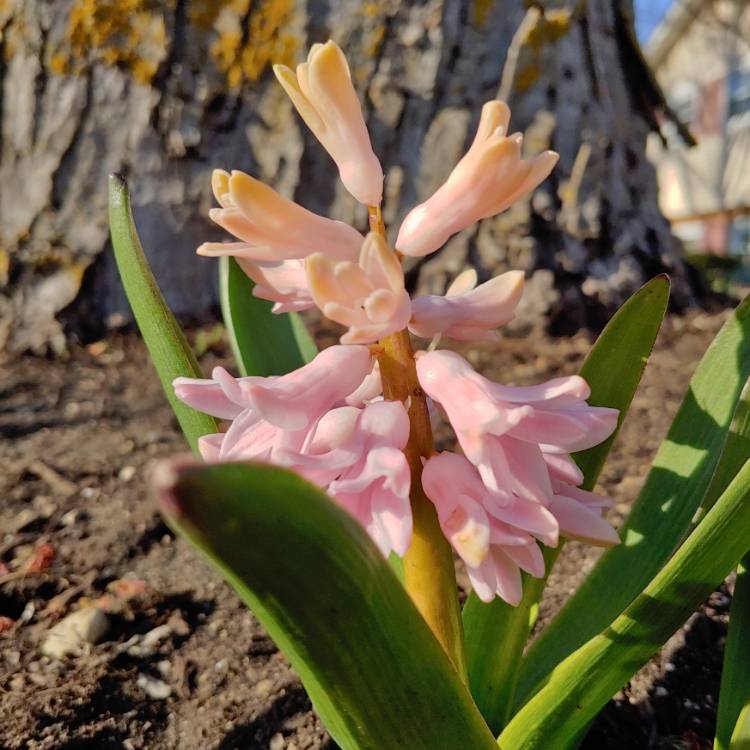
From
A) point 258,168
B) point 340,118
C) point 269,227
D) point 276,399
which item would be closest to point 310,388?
point 276,399

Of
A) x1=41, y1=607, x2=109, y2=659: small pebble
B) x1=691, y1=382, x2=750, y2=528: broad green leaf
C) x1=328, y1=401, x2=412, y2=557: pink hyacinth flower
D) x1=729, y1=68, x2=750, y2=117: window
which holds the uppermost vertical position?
x1=729, y1=68, x2=750, y2=117: window

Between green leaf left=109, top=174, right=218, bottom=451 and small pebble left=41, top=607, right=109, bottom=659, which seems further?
small pebble left=41, top=607, right=109, bottom=659

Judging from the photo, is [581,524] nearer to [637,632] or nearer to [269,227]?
[637,632]

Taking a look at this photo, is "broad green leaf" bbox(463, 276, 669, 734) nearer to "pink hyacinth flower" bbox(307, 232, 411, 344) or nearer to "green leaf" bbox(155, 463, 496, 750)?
"green leaf" bbox(155, 463, 496, 750)

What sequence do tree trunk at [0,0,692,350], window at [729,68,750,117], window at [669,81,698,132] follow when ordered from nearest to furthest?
1. tree trunk at [0,0,692,350]
2. window at [729,68,750,117]
3. window at [669,81,698,132]

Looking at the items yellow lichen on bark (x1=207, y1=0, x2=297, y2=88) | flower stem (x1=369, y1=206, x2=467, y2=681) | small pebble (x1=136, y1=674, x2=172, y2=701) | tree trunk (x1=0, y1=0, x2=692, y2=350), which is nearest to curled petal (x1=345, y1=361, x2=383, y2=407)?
flower stem (x1=369, y1=206, x2=467, y2=681)

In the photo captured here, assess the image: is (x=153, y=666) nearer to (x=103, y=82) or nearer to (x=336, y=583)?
(x=336, y=583)
